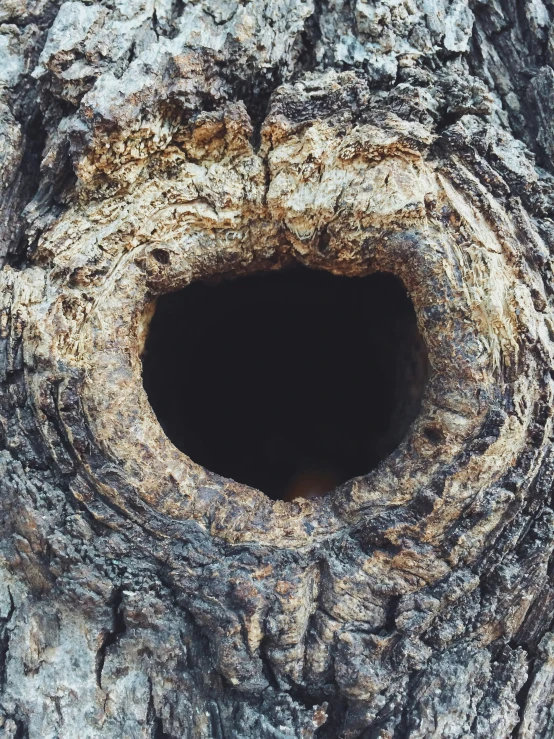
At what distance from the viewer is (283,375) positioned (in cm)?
247

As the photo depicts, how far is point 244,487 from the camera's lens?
3.92 ft

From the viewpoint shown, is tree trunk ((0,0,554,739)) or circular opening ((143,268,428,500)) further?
circular opening ((143,268,428,500))

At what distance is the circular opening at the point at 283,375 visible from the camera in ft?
6.40

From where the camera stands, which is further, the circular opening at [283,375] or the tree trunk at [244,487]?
the circular opening at [283,375]

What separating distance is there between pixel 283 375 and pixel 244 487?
1.30 meters

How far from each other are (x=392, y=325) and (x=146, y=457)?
1.04m

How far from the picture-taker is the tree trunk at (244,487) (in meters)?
1.11

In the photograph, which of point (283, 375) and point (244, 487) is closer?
point (244, 487)

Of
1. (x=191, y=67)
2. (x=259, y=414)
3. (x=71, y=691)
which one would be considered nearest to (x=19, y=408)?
(x=71, y=691)

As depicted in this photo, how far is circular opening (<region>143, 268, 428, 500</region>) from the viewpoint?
195 centimetres

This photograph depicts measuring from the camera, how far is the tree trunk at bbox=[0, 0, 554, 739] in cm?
111

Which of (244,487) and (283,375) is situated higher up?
(283,375)

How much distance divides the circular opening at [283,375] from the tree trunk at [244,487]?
62 cm

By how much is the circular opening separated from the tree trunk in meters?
0.62
